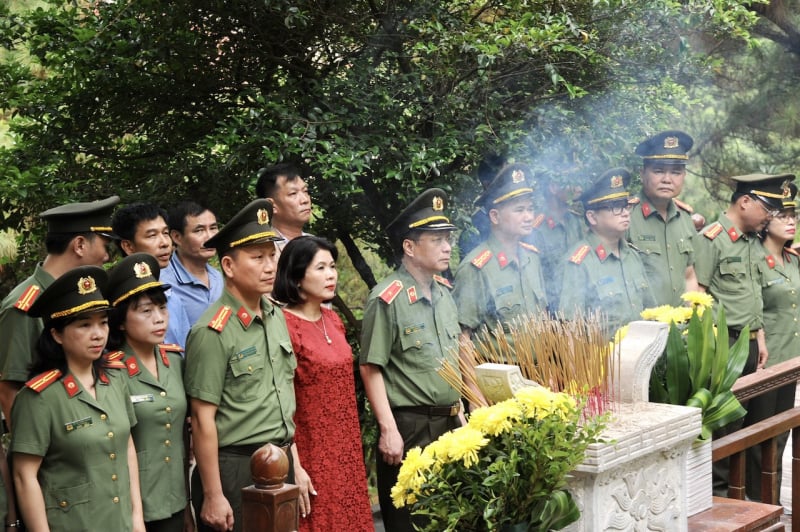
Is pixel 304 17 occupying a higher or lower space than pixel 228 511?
higher

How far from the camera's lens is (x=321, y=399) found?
411 centimetres

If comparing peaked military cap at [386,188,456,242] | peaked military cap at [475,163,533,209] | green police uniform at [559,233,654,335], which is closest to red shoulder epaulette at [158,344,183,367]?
peaked military cap at [386,188,456,242]

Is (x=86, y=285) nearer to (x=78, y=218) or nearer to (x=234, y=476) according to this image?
(x=78, y=218)

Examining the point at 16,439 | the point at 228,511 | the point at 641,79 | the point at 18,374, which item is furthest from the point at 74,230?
the point at 641,79

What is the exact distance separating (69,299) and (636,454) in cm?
197

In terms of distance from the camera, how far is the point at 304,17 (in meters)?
5.31

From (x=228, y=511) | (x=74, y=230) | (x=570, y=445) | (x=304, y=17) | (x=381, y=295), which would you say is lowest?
(x=228, y=511)

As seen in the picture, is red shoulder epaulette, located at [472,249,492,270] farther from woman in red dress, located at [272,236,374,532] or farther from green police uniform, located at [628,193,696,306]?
green police uniform, located at [628,193,696,306]

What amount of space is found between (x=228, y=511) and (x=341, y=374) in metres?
0.76

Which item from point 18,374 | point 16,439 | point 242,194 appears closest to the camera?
point 16,439

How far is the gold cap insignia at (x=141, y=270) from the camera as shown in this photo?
376 centimetres

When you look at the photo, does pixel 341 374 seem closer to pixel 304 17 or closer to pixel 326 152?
pixel 326 152

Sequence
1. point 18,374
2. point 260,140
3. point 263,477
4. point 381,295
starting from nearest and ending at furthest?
point 263,477 → point 18,374 → point 381,295 → point 260,140

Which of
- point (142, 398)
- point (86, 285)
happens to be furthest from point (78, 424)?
point (86, 285)
